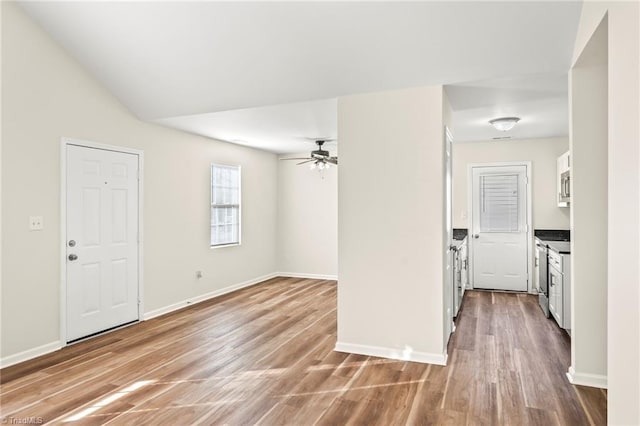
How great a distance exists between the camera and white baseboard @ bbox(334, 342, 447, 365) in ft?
10.8

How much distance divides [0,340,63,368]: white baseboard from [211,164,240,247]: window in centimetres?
261

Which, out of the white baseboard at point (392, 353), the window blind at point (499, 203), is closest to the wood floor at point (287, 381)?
the white baseboard at point (392, 353)

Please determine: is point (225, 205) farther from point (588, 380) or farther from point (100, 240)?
point (588, 380)

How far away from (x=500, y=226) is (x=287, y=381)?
15.5 ft

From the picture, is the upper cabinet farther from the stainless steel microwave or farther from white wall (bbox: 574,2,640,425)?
white wall (bbox: 574,2,640,425)

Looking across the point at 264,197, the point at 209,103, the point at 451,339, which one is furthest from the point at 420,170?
the point at 264,197

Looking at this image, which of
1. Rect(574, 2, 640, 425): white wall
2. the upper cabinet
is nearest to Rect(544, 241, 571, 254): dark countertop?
the upper cabinet

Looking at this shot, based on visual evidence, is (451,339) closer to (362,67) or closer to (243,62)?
(362,67)

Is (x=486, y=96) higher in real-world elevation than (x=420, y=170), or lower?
higher

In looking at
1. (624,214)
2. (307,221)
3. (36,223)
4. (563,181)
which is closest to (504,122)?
(563,181)

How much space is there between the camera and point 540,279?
520 cm

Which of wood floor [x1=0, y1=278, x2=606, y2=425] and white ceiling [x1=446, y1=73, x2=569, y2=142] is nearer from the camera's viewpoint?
wood floor [x1=0, y1=278, x2=606, y2=425]

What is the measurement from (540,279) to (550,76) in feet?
9.91

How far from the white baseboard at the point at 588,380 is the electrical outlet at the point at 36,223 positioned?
181 inches
